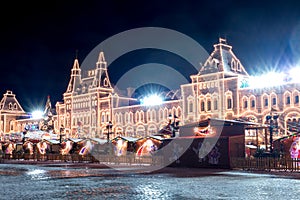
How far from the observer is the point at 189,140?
2823 cm

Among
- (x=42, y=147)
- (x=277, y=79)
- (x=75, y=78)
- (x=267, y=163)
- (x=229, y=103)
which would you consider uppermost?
(x=75, y=78)

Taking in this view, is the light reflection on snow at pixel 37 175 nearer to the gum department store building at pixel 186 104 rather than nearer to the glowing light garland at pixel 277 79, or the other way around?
the gum department store building at pixel 186 104

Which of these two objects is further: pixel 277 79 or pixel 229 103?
pixel 229 103

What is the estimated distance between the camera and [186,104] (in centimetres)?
6319

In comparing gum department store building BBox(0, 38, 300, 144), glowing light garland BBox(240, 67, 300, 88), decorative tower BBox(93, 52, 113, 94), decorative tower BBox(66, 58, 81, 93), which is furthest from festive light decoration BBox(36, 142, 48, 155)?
decorative tower BBox(66, 58, 81, 93)

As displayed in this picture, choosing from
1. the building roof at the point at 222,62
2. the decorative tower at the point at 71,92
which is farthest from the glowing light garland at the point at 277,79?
the decorative tower at the point at 71,92

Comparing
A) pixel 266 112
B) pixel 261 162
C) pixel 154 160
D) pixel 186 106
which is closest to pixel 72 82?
pixel 186 106

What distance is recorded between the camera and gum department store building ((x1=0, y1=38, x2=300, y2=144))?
52469 millimetres

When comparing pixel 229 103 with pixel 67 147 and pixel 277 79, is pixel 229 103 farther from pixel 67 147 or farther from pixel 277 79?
pixel 67 147

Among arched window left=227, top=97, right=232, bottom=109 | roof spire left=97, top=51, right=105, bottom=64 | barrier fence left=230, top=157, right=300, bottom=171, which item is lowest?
barrier fence left=230, top=157, right=300, bottom=171

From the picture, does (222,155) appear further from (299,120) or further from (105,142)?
(299,120)

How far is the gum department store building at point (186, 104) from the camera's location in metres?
52.5

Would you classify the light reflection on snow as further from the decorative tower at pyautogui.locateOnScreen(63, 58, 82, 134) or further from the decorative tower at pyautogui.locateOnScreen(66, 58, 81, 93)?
the decorative tower at pyautogui.locateOnScreen(66, 58, 81, 93)

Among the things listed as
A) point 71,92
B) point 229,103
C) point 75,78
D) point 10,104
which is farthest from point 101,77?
point 229,103
